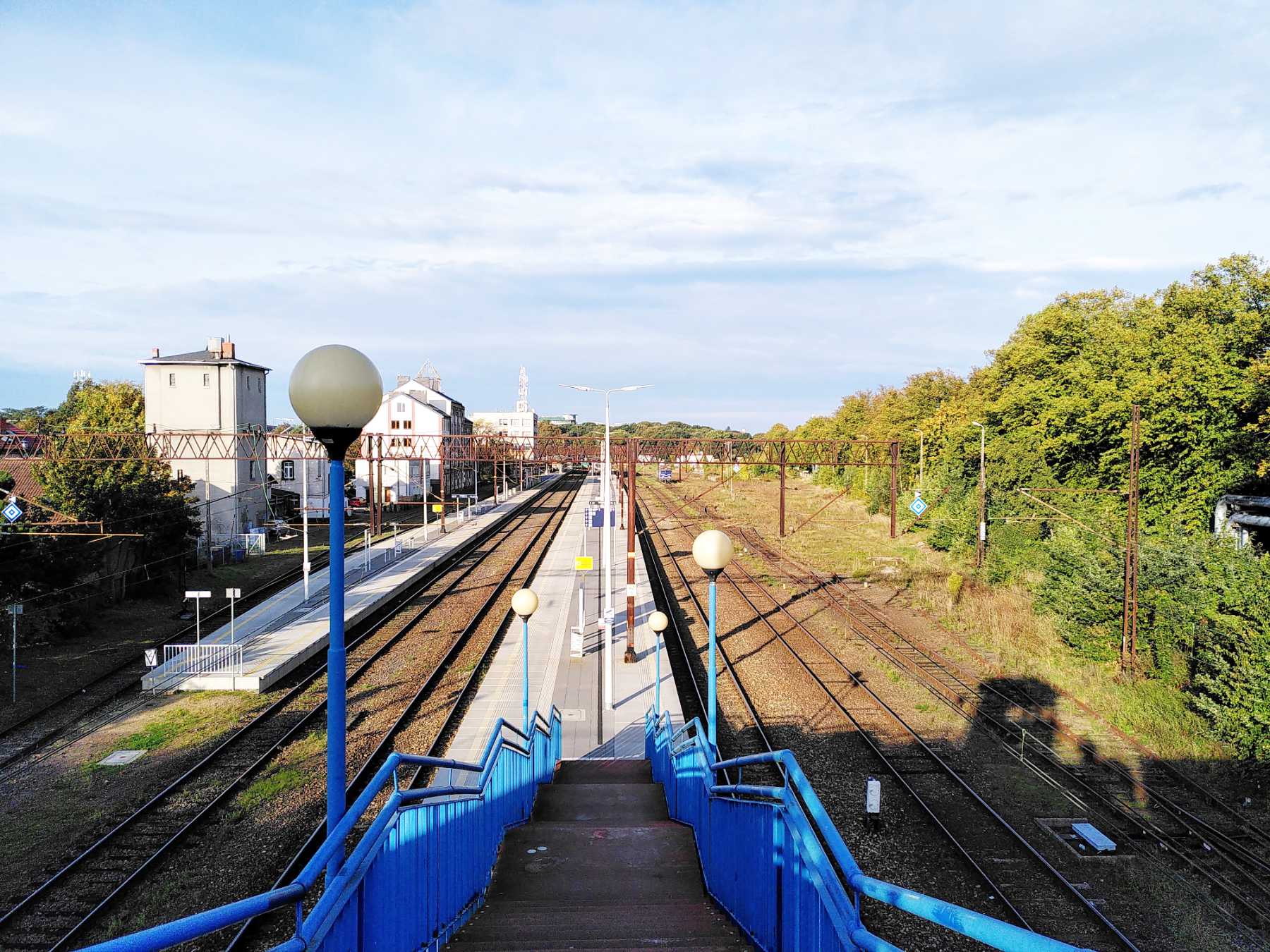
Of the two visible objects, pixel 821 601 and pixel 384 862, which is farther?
pixel 821 601

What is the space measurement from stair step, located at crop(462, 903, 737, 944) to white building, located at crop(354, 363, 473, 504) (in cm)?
5256

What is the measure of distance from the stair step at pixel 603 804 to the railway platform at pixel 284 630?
304 inches

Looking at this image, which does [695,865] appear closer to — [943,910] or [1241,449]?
[943,910]

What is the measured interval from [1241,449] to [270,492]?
51023 millimetres

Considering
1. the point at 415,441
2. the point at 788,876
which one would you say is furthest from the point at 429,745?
the point at 415,441

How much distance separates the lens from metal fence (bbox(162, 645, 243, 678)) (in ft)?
62.3

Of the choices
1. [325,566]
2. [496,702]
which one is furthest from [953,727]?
[325,566]

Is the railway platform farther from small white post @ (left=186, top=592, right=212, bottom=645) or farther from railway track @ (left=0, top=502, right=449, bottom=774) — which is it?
railway track @ (left=0, top=502, right=449, bottom=774)

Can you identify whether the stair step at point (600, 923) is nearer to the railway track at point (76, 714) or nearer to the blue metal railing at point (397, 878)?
the blue metal railing at point (397, 878)

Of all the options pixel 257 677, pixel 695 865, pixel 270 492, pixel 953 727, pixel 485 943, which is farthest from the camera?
pixel 270 492

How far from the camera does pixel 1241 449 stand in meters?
29.7

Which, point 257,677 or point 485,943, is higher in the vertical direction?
point 485,943

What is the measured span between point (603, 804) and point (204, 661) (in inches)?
515

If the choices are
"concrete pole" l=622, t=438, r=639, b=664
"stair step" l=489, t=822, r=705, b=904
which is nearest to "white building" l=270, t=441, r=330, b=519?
"concrete pole" l=622, t=438, r=639, b=664
